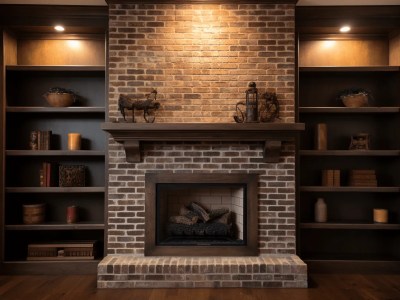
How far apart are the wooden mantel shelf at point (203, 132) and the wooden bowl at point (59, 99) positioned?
0.81m

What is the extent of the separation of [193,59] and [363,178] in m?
2.14

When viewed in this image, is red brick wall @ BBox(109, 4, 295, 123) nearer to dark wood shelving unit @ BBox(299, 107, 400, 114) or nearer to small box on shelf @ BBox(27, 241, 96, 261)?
dark wood shelving unit @ BBox(299, 107, 400, 114)

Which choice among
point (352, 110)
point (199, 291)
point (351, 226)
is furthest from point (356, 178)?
→ point (199, 291)

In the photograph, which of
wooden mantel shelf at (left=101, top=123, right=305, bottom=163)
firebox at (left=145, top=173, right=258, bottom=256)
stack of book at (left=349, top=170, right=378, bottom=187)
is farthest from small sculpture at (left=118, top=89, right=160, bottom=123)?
stack of book at (left=349, top=170, right=378, bottom=187)

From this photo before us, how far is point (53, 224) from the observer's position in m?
3.85

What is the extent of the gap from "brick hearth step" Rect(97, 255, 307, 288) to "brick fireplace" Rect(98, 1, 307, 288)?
0.26m

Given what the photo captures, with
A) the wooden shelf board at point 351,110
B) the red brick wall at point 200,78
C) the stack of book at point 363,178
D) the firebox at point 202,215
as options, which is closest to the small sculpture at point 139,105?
the red brick wall at point 200,78

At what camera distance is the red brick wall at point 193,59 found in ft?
11.9

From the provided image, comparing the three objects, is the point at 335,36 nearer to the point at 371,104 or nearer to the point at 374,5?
the point at 374,5

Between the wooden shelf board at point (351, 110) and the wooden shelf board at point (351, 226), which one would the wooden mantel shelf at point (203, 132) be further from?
the wooden shelf board at point (351, 226)

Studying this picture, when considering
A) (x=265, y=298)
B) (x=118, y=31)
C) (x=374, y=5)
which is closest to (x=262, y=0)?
(x=374, y=5)

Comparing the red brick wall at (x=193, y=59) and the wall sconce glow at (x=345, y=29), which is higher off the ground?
the wall sconce glow at (x=345, y=29)

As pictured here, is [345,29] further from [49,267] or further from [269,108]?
[49,267]

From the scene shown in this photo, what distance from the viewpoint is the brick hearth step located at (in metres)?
3.34
